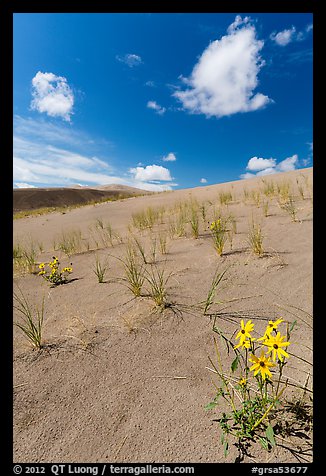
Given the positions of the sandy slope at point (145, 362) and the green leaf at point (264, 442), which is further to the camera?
the sandy slope at point (145, 362)

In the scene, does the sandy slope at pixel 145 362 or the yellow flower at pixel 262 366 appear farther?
the sandy slope at pixel 145 362

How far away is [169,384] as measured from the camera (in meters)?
1.39

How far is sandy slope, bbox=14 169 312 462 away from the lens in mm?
1097

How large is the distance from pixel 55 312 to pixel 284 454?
6.75 feet

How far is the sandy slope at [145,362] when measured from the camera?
110 centimetres

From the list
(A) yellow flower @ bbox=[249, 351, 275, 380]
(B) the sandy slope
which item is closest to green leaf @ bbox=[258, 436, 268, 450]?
(B) the sandy slope

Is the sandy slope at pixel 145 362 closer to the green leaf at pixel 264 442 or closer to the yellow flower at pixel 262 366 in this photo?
the green leaf at pixel 264 442

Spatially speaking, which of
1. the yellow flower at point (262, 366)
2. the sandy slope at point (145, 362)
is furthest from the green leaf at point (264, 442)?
the yellow flower at point (262, 366)

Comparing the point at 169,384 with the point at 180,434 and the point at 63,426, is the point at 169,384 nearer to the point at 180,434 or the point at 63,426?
the point at 180,434
